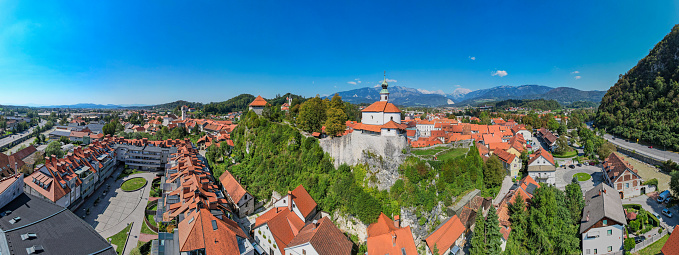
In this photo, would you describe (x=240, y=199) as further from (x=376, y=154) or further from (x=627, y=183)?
(x=627, y=183)

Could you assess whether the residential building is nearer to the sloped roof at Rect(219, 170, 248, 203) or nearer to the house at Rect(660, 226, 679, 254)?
the sloped roof at Rect(219, 170, 248, 203)

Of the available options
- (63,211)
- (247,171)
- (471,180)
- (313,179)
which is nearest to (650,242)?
(471,180)

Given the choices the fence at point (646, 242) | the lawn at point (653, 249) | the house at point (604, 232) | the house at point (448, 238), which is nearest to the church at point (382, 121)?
the house at point (448, 238)

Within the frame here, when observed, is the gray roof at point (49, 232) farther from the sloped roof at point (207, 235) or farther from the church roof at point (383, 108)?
the church roof at point (383, 108)

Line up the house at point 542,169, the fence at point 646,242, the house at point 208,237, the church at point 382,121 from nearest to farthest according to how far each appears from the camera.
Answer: the house at point 208,237 → the fence at point 646,242 → the church at point 382,121 → the house at point 542,169

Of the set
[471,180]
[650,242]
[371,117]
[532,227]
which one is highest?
[371,117]

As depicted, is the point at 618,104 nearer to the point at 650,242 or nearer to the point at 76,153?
the point at 650,242
